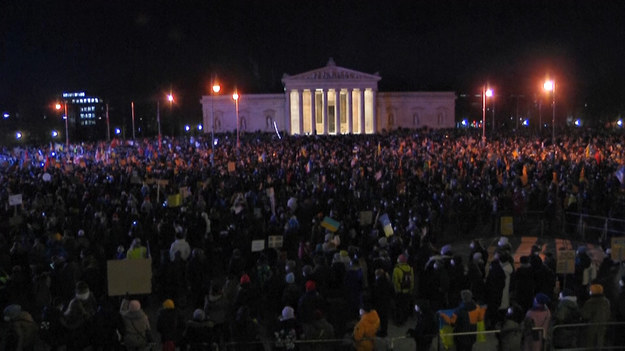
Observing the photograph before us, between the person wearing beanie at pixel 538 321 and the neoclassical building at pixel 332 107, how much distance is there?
72347 mm

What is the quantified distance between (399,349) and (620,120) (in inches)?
3363

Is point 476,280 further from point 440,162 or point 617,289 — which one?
point 440,162

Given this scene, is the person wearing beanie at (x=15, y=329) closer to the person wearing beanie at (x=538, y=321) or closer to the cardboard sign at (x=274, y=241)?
the cardboard sign at (x=274, y=241)

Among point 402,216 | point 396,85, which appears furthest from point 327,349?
point 396,85

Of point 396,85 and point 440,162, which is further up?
point 396,85

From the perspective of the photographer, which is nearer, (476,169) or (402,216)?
(402,216)

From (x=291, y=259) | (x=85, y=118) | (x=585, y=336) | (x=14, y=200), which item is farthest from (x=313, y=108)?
(x=85, y=118)

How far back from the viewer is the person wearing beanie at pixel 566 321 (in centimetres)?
774

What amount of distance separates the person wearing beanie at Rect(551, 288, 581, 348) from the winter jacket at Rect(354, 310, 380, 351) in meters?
2.39

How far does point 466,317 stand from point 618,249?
3.77 m

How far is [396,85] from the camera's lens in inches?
3930

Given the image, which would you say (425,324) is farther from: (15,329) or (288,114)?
(288,114)

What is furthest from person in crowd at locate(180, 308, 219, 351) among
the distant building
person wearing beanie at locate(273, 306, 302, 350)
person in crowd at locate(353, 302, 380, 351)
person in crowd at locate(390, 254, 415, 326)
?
the distant building

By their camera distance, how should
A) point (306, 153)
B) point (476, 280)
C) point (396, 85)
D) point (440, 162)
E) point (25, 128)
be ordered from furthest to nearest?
point (396, 85)
point (25, 128)
point (306, 153)
point (440, 162)
point (476, 280)
